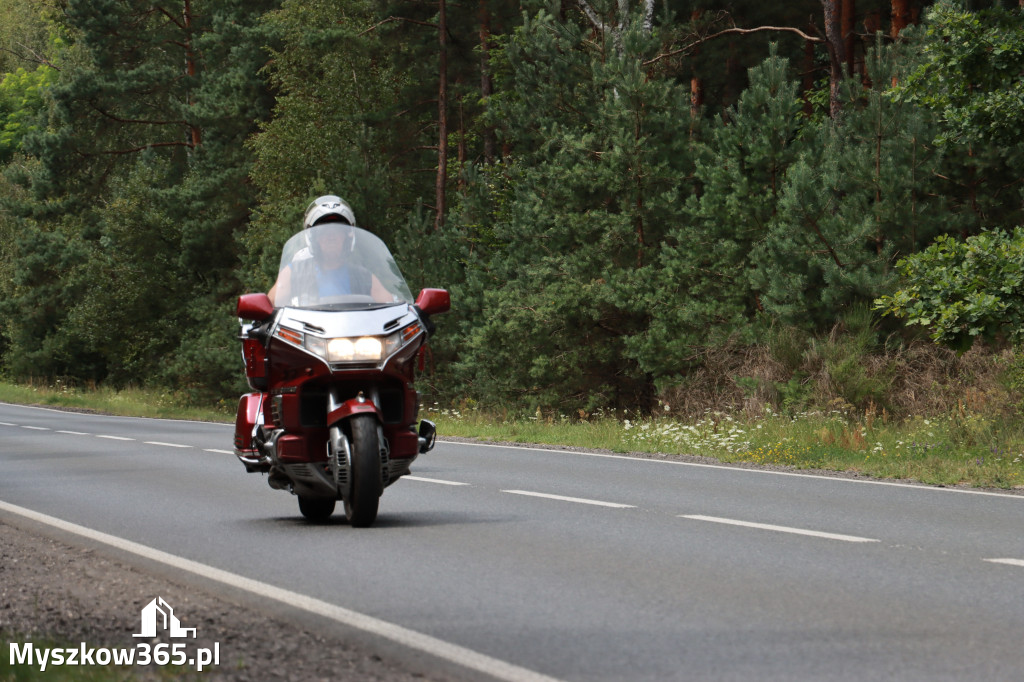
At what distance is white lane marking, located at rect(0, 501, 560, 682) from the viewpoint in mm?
5724

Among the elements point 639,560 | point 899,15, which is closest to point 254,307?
point 639,560

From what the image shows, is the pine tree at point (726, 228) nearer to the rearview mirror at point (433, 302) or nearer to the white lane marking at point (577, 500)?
the white lane marking at point (577, 500)

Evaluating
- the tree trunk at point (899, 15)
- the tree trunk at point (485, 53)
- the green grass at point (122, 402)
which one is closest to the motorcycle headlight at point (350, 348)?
the tree trunk at point (899, 15)

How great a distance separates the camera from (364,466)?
955 centimetres

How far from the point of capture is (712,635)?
6348 mm

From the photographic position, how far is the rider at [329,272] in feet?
33.3

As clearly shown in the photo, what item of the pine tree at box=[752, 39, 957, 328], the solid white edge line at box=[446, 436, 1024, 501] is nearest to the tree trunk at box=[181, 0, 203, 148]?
the solid white edge line at box=[446, 436, 1024, 501]

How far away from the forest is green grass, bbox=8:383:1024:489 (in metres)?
1.07

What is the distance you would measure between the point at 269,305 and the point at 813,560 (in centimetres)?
413

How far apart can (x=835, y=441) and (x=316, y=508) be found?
28.5ft

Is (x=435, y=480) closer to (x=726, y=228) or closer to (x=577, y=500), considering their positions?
(x=577, y=500)

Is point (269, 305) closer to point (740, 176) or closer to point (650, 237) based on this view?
point (740, 176)

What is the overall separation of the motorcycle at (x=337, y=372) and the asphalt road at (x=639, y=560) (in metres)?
0.52

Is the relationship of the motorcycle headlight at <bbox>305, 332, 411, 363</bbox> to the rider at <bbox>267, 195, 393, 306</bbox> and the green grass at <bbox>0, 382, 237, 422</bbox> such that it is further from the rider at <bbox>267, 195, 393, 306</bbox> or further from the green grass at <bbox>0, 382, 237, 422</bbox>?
the green grass at <bbox>0, 382, 237, 422</bbox>
